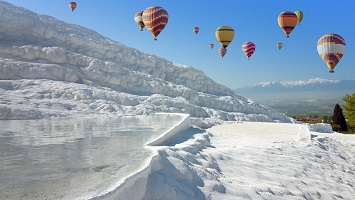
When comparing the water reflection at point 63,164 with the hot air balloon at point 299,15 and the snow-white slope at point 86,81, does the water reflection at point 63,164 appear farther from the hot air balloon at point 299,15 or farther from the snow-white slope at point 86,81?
the hot air balloon at point 299,15

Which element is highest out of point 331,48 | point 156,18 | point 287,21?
point 287,21

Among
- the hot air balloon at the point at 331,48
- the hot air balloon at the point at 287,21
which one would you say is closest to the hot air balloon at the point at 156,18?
the hot air balloon at the point at 287,21

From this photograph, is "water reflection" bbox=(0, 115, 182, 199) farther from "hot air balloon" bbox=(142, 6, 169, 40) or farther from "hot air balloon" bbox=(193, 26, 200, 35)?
"hot air balloon" bbox=(193, 26, 200, 35)

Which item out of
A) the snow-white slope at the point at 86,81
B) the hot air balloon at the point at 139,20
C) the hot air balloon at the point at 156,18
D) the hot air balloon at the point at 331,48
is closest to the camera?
the hot air balloon at the point at 331,48

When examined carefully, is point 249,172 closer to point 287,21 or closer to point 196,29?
point 287,21

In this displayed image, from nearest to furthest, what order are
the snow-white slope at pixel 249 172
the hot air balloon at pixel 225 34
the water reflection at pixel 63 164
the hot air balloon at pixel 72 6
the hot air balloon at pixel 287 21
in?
the water reflection at pixel 63 164
the snow-white slope at pixel 249 172
the hot air balloon at pixel 287 21
the hot air balloon at pixel 225 34
the hot air balloon at pixel 72 6

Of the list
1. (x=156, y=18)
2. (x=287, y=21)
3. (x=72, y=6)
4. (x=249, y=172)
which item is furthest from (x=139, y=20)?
(x=249, y=172)

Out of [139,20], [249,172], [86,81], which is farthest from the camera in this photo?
[86,81]
